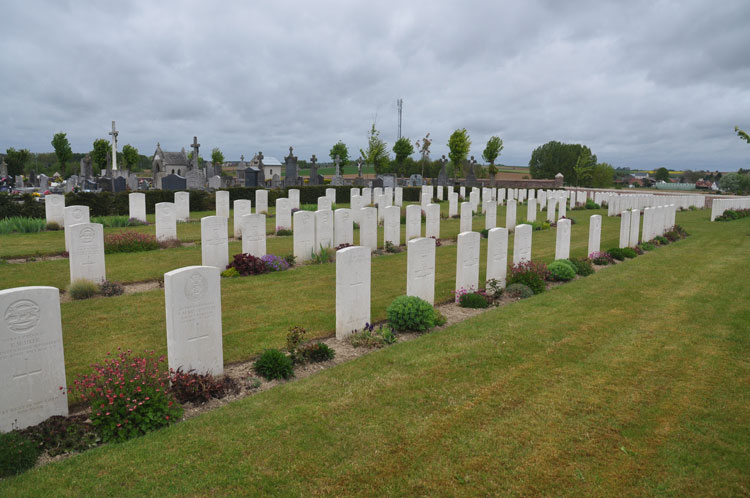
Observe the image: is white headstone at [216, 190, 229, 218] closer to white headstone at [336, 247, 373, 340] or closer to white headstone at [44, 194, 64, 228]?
white headstone at [44, 194, 64, 228]

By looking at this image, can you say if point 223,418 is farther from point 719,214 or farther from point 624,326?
point 719,214

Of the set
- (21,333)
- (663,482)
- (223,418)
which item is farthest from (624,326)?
(21,333)

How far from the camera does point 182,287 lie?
243 inches

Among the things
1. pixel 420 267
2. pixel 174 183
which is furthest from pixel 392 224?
pixel 174 183

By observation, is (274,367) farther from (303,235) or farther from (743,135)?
(743,135)

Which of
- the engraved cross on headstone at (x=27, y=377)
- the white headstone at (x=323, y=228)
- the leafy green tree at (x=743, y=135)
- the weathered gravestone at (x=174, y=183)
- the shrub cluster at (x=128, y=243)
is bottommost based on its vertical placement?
the engraved cross on headstone at (x=27, y=377)

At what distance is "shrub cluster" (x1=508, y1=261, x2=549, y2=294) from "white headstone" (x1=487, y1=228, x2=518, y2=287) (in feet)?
0.99

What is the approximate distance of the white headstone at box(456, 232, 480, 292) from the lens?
10.5 meters

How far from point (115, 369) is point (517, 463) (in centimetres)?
428

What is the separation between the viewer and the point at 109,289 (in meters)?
11.0

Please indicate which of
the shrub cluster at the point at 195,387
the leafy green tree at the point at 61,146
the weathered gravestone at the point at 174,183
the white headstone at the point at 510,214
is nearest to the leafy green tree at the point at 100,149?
the leafy green tree at the point at 61,146

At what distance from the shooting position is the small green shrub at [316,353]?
24.0 feet

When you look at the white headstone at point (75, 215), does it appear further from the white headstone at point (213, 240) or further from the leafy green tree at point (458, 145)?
the leafy green tree at point (458, 145)

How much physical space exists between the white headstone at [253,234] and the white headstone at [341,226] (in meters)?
2.67
